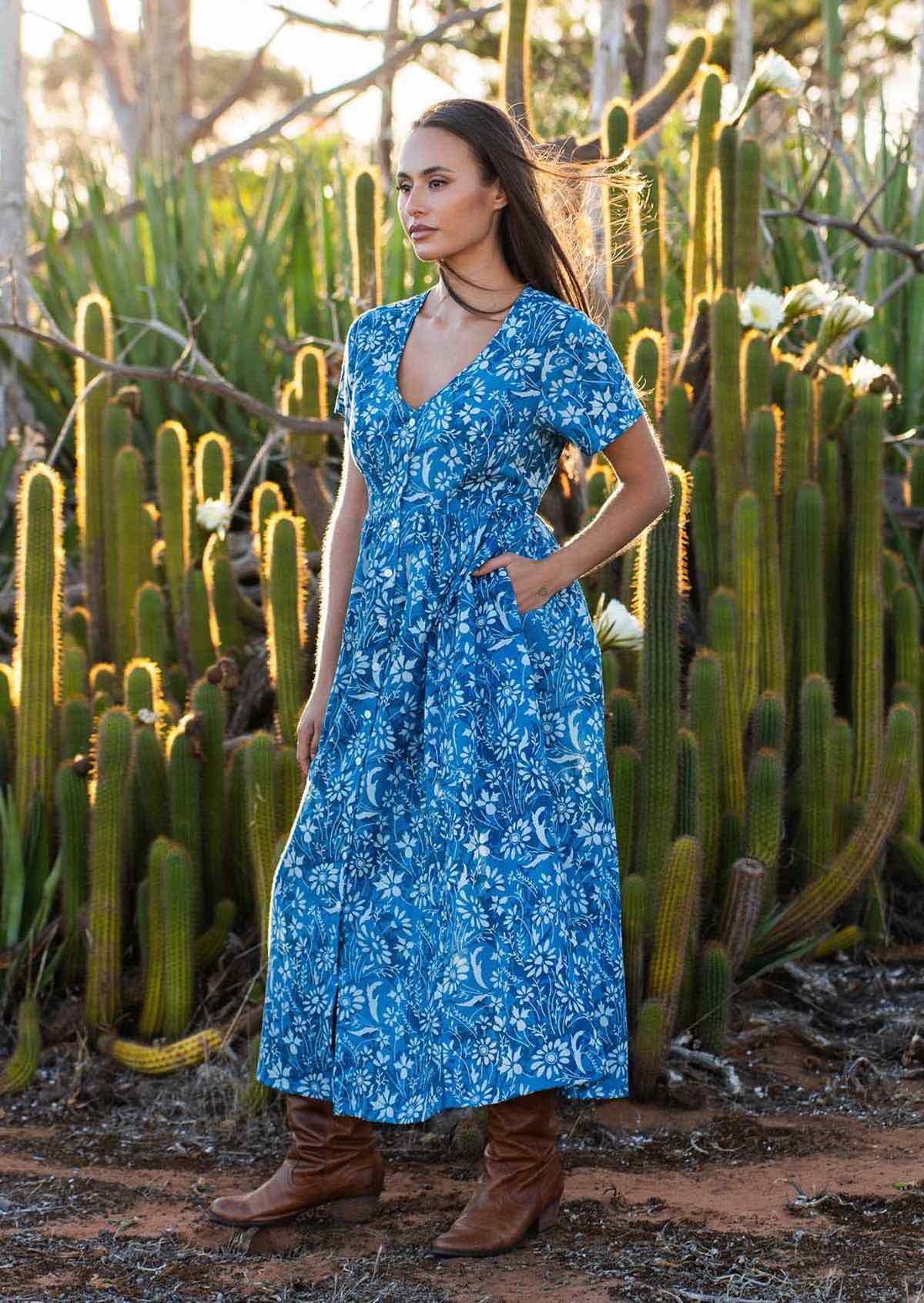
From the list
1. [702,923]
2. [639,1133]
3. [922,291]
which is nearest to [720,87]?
[922,291]

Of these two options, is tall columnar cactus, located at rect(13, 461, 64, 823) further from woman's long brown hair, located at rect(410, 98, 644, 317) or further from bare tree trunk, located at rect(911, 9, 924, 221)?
bare tree trunk, located at rect(911, 9, 924, 221)

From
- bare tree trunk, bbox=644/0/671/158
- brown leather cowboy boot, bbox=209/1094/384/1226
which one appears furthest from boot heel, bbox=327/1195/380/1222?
bare tree trunk, bbox=644/0/671/158

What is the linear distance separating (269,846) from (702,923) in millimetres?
1056

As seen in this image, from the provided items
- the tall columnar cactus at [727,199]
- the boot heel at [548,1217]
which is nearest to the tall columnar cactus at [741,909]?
the boot heel at [548,1217]

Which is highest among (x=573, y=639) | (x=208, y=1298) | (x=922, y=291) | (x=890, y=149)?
(x=890, y=149)

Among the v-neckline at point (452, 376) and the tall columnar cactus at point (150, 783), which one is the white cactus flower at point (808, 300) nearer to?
the v-neckline at point (452, 376)

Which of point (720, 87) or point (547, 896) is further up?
point (720, 87)

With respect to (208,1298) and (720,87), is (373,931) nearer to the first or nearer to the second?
(208,1298)

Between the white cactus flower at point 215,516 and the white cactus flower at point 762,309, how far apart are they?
4.91 ft

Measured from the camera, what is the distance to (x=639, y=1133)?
3.42m

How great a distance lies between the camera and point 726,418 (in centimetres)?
451

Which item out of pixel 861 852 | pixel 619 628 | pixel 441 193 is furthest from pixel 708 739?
pixel 441 193

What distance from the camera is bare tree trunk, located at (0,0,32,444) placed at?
244 inches

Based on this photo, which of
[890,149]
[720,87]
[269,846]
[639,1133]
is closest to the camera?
[639,1133]
